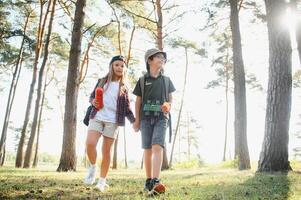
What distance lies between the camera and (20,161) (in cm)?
1947

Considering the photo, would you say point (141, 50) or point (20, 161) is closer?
point (20, 161)

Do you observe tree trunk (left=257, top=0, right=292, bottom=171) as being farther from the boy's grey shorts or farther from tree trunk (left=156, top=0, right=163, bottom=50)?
tree trunk (left=156, top=0, right=163, bottom=50)

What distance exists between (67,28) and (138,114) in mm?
18148

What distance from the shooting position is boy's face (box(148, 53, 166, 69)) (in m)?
5.55

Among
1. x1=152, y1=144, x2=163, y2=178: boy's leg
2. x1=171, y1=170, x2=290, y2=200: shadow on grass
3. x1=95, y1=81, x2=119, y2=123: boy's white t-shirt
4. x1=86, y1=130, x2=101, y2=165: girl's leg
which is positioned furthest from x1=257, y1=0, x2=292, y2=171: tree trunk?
x1=86, y1=130, x2=101, y2=165: girl's leg

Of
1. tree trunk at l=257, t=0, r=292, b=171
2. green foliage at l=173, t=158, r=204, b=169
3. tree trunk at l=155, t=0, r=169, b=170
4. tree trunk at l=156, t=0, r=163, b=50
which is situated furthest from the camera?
green foliage at l=173, t=158, r=204, b=169

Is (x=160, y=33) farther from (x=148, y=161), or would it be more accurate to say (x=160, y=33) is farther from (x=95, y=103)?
(x=148, y=161)

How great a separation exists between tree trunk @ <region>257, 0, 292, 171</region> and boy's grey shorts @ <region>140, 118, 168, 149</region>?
14.2 ft

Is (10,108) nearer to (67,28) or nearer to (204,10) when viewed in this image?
(67,28)

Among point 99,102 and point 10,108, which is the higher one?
point 10,108

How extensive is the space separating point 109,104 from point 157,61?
3.13 ft

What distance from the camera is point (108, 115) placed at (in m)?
5.60

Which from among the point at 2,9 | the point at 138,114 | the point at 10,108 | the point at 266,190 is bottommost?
the point at 266,190

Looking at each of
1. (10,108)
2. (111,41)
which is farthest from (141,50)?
(10,108)
